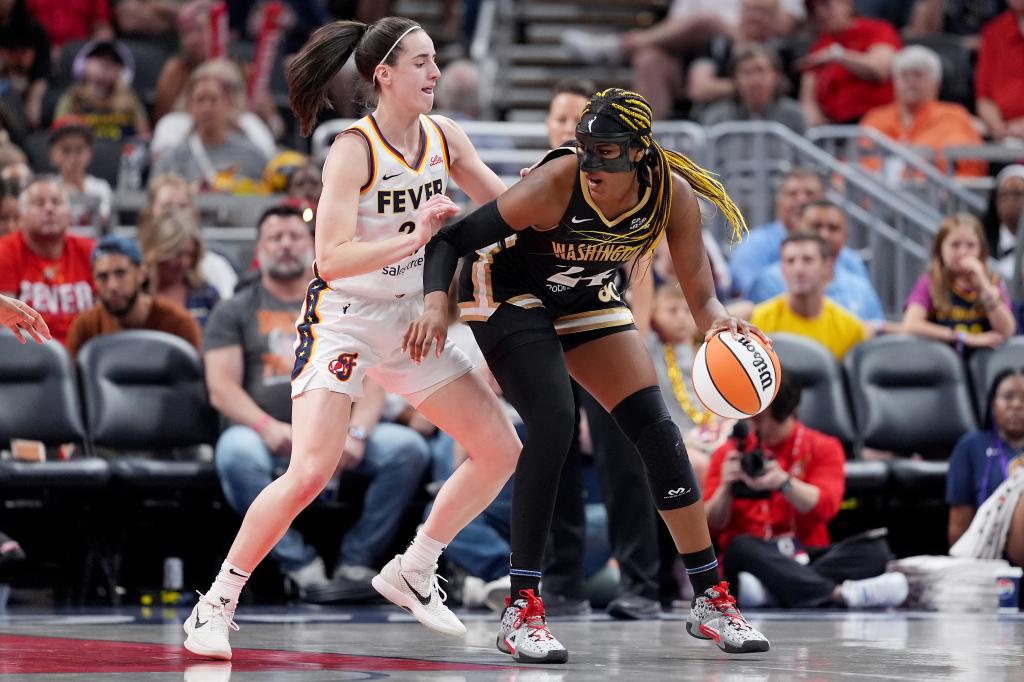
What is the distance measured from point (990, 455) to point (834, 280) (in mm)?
1744

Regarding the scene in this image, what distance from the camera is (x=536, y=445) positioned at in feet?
15.5

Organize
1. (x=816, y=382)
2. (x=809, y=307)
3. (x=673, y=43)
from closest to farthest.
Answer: (x=816, y=382) < (x=809, y=307) < (x=673, y=43)

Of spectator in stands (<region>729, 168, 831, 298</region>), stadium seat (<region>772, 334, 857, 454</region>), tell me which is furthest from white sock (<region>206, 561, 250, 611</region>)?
spectator in stands (<region>729, 168, 831, 298</region>)

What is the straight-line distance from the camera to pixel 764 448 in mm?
7203

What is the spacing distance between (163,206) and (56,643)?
3.88 metres

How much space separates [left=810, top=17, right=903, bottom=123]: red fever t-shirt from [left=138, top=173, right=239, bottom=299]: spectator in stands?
520cm

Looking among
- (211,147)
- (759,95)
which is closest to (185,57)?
(211,147)

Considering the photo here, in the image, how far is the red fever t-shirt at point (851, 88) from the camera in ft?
38.7

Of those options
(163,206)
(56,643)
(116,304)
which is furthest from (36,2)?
(56,643)

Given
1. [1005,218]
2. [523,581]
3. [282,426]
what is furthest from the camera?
[1005,218]

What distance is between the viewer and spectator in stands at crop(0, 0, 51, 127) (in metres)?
11.7

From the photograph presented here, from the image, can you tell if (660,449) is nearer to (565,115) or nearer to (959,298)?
(565,115)

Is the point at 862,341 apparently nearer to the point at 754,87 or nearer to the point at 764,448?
the point at 764,448

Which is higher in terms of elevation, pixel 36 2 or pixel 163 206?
pixel 36 2
